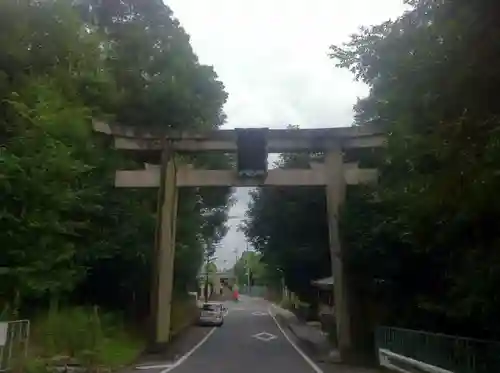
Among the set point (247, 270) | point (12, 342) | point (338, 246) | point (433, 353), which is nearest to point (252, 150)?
point (338, 246)

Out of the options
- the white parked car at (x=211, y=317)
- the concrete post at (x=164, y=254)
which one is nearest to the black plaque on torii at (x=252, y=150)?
the concrete post at (x=164, y=254)

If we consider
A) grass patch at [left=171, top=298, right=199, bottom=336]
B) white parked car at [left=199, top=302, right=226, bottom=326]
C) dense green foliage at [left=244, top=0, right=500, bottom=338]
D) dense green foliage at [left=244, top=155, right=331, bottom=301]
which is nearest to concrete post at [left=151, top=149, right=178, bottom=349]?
dense green foliage at [left=244, top=155, right=331, bottom=301]

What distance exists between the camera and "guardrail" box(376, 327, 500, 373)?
9534 millimetres

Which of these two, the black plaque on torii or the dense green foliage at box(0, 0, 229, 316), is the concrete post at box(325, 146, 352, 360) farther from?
the dense green foliage at box(0, 0, 229, 316)

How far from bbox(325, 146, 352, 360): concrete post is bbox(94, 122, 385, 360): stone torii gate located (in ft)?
0.11

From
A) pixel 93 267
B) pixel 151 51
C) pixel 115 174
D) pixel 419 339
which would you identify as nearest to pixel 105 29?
pixel 151 51

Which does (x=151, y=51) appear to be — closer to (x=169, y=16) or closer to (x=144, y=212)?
(x=169, y=16)

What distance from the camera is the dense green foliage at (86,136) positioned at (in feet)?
51.9

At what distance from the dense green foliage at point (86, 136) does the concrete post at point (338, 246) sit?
19.3 ft

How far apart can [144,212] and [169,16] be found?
8.36 metres

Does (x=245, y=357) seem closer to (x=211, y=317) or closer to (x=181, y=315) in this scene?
(x=181, y=315)

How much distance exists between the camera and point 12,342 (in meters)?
13.2

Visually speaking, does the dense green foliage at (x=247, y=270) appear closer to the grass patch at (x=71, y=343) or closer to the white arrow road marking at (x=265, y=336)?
the white arrow road marking at (x=265, y=336)

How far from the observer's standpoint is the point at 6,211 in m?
15.5
